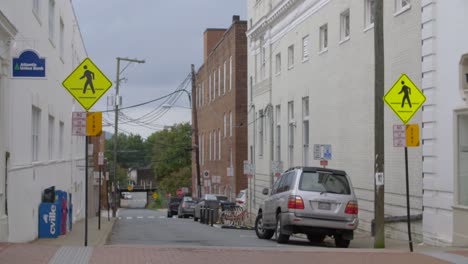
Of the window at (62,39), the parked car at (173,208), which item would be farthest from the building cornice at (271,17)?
the parked car at (173,208)

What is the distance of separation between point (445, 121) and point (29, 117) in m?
9.50

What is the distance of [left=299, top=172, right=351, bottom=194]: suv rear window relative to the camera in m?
17.2

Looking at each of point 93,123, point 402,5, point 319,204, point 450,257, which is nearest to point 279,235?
point 319,204

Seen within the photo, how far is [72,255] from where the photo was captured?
12.2 meters

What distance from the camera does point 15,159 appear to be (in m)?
14.8

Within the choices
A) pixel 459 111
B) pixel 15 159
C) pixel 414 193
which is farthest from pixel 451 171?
pixel 15 159

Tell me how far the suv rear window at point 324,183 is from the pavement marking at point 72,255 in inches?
233

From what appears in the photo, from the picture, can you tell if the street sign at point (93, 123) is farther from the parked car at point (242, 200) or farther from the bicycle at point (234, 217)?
the parked car at point (242, 200)

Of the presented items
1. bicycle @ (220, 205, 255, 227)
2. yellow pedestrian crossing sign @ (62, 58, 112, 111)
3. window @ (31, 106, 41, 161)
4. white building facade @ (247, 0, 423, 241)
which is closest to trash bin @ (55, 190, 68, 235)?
window @ (31, 106, 41, 161)

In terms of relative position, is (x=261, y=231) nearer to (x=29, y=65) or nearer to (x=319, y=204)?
(x=319, y=204)

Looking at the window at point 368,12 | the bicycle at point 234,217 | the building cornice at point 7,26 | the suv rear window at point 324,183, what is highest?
the window at point 368,12

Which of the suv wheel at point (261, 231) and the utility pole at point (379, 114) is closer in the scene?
the utility pole at point (379, 114)

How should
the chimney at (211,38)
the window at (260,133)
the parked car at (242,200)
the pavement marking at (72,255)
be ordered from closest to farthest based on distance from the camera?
the pavement marking at (72,255), the window at (260,133), the parked car at (242,200), the chimney at (211,38)

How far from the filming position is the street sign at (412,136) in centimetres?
1445
